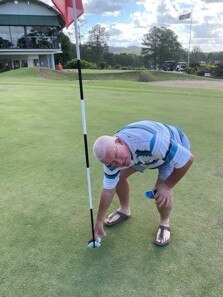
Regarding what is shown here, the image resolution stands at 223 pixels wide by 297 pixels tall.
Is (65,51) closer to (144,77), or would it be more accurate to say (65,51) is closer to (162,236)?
(144,77)

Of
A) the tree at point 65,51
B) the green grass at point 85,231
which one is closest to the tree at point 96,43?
the tree at point 65,51

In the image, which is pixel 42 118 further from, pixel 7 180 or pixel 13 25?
pixel 13 25

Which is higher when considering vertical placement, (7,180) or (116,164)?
(116,164)

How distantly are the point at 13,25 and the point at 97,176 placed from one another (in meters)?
37.5

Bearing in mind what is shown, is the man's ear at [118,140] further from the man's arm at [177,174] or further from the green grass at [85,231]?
the green grass at [85,231]

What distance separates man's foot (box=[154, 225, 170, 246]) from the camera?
9.87 feet

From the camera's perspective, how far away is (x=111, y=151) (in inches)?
94.5

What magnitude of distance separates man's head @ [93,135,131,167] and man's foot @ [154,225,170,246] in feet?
2.91

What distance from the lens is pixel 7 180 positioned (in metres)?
4.30

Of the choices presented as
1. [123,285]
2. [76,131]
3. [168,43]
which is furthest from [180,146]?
[168,43]

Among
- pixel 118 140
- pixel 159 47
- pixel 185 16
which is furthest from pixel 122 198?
pixel 159 47

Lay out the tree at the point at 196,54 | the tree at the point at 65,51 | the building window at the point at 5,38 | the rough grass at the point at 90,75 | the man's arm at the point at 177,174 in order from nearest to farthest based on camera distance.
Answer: the man's arm at the point at 177,174 < the rough grass at the point at 90,75 < the building window at the point at 5,38 < the tree at the point at 65,51 < the tree at the point at 196,54

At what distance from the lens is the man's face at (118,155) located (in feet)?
7.91

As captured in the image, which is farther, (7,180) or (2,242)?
(7,180)
